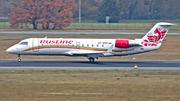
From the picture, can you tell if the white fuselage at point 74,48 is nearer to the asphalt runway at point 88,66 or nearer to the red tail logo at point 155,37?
the red tail logo at point 155,37

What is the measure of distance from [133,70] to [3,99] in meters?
15.8

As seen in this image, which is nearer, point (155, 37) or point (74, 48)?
point (74, 48)

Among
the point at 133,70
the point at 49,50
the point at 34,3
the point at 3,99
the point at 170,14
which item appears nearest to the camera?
the point at 3,99

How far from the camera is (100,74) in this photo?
2686 centimetres

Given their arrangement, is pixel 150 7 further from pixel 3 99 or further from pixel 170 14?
pixel 3 99

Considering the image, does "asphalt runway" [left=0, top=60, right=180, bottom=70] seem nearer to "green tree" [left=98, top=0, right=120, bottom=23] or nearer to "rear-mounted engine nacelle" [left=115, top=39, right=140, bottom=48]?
"rear-mounted engine nacelle" [left=115, top=39, right=140, bottom=48]

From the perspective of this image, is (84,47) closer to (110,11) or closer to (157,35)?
(157,35)

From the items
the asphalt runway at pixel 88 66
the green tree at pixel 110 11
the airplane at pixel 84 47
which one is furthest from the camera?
the green tree at pixel 110 11

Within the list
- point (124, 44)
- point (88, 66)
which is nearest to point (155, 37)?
point (124, 44)

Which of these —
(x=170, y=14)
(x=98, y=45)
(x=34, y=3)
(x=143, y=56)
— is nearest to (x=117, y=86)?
(x=98, y=45)

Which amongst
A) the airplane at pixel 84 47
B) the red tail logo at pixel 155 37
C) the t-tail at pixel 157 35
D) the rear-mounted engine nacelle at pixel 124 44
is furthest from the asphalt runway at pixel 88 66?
the red tail logo at pixel 155 37

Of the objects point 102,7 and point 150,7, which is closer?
point 102,7

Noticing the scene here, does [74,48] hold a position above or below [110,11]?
below

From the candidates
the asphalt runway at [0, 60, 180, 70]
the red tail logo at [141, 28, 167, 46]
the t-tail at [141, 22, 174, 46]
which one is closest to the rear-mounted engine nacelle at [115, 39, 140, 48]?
the t-tail at [141, 22, 174, 46]
